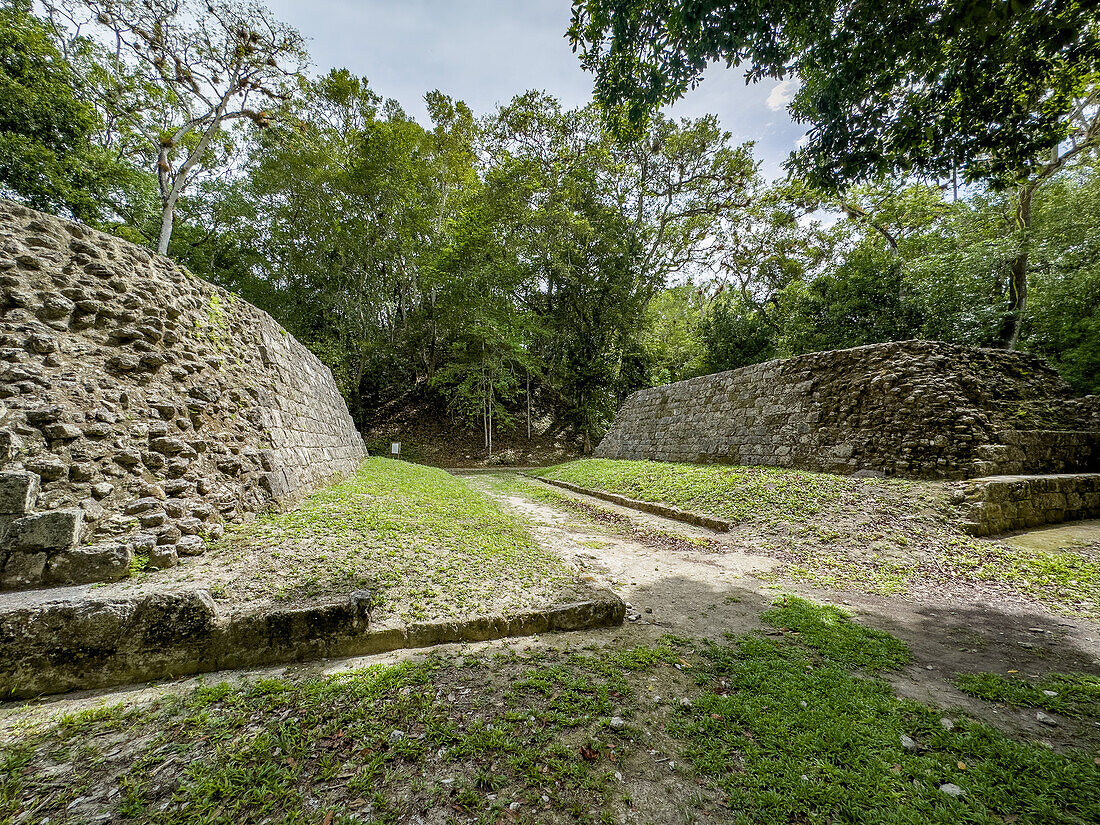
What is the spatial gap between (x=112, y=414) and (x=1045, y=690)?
22.5 ft

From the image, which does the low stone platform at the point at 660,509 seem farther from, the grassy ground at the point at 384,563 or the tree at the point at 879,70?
the tree at the point at 879,70

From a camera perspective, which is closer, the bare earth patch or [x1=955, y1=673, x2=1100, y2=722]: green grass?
the bare earth patch

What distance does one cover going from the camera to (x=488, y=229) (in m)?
16.6

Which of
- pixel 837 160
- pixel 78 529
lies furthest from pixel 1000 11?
pixel 78 529

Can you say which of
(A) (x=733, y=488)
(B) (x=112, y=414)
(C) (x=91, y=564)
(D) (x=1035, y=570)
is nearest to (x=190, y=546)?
(C) (x=91, y=564)

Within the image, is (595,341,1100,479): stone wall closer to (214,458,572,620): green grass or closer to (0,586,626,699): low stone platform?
(214,458,572,620): green grass

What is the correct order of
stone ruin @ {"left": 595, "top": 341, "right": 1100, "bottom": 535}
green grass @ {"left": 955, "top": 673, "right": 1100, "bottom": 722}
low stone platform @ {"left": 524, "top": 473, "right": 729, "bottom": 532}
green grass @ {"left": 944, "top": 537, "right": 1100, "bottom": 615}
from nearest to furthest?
green grass @ {"left": 955, "top": 673, "right": 1100, "bottom": 722} < green grass @ {"left": 944, "top": 537, "right": 1100, "bottom": 615} < stone ruin @ {"left": 595, "top": 341, "right": 1100, "bottom": 535} < low stone platform @ {"left": 524, "top": 473, "right": 729, "bottom": 532}

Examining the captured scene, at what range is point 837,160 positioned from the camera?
4180 mm

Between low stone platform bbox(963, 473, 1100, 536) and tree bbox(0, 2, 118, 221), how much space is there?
1946cm

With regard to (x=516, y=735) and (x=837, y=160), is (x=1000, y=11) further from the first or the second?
(x=516, y=735)

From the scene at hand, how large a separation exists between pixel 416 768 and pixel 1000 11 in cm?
578

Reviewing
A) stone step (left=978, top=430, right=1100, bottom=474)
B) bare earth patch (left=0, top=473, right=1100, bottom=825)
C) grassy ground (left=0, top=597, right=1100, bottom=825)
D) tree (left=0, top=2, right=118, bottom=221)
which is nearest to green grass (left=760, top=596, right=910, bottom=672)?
bare earth patch (left=0, top=473, right=1100, bottom=825)

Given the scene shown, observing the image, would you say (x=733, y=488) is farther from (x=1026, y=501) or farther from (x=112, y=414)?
(x=112, y=414)

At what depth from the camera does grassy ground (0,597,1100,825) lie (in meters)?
1.41
